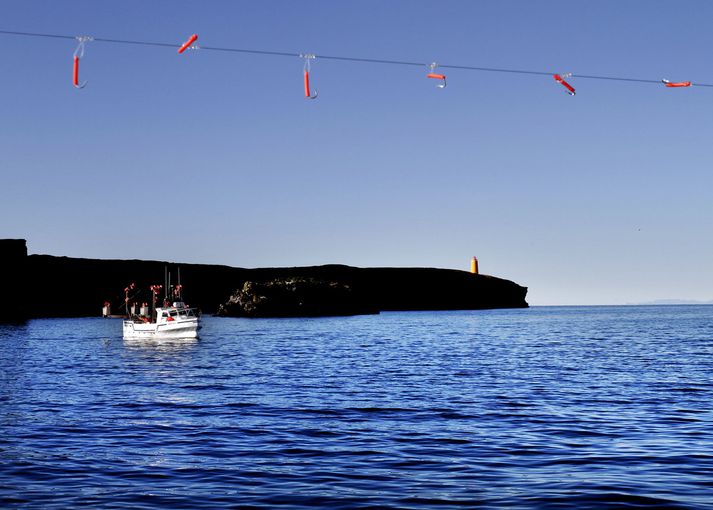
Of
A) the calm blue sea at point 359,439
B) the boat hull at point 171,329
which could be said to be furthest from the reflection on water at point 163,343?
the calm blue sea at point 359,439

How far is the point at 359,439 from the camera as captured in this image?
22875mm

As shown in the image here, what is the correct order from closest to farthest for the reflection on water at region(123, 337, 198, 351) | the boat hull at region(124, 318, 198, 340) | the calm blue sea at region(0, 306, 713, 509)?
the calm blue sea at region(0, 306, 713, 509)
the reflection on water at region(123, 337, 198, 351)
the boat hull at region(124, 318, 198, 340)

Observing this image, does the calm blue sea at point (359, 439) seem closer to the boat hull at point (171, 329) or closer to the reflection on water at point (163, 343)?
the reflection on water at point (163, 343)

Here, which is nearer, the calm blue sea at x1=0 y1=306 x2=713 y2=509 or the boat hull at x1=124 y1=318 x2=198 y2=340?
the calm blue sea at x1=0 y1=306 x2=713 y2=509

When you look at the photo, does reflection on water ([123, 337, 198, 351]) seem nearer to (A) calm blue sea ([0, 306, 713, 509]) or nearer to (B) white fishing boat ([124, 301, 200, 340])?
(B) white fishing boat ([124, 301, 200, 340])

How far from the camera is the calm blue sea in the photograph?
16234 mm

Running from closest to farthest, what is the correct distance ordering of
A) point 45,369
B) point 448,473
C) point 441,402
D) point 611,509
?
point 611,509 → point 448,473 → point 441,402 → point 45,369

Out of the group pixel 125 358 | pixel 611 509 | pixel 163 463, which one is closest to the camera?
pixel 611 509

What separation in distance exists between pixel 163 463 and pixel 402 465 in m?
5.82

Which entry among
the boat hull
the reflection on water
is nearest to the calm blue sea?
the reflection on water

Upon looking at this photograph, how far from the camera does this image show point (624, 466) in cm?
1886

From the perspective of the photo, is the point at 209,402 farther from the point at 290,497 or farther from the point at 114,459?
the point at 290,497

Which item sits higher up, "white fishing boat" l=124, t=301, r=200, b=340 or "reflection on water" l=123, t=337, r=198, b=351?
"white fishing boat" l=124, t=301, r=200, b=340

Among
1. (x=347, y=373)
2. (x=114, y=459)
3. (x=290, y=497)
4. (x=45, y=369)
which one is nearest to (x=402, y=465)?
(x=290, y=497)
